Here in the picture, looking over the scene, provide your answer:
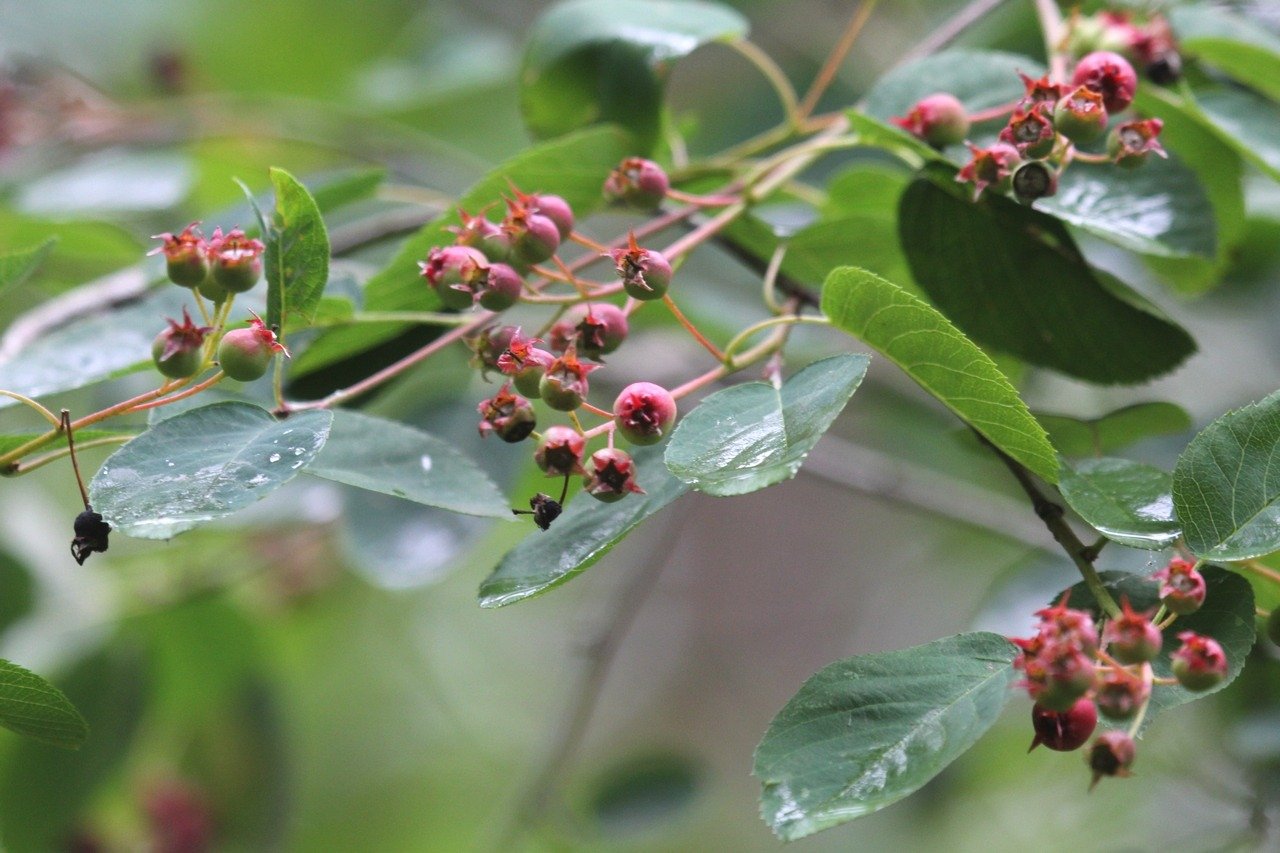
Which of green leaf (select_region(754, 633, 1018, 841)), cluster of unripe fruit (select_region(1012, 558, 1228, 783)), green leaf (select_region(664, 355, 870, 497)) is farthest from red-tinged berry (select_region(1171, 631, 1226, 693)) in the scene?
green leaf (select_region(664, 355, 870, 497))

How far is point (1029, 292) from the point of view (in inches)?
40.4

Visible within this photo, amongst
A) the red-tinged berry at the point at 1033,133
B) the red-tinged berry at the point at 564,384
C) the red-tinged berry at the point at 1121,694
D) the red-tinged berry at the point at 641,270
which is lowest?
the red-tinged berry at the point at 1121,694

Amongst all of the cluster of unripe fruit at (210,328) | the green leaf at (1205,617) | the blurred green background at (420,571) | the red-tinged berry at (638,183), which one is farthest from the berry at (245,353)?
the green leaf at (1205,617)

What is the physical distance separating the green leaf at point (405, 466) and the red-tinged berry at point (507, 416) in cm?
6

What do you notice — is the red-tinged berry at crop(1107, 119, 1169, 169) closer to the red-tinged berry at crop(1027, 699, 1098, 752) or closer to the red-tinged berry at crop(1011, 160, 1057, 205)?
the red-tinged berry at crop(1011, 160, 1057, 205)

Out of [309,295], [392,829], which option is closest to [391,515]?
[309,295]

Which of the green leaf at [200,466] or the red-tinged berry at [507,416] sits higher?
→ the green leaf at [200,466]

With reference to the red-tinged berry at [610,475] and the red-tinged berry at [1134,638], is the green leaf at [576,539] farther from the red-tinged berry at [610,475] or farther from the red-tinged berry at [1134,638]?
the red-tinged berry at [1134,638]

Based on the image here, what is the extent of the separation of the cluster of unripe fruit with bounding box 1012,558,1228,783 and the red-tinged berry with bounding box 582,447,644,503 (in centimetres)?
27

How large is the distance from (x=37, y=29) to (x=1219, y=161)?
353 centimetres

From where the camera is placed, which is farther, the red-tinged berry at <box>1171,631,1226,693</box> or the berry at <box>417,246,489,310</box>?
the berry at <box>417,246,489,310</box>

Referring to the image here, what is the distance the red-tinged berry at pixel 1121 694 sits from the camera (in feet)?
2.10

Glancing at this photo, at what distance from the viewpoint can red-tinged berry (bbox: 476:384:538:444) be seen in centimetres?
80

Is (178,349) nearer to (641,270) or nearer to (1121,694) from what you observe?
(641,270)
